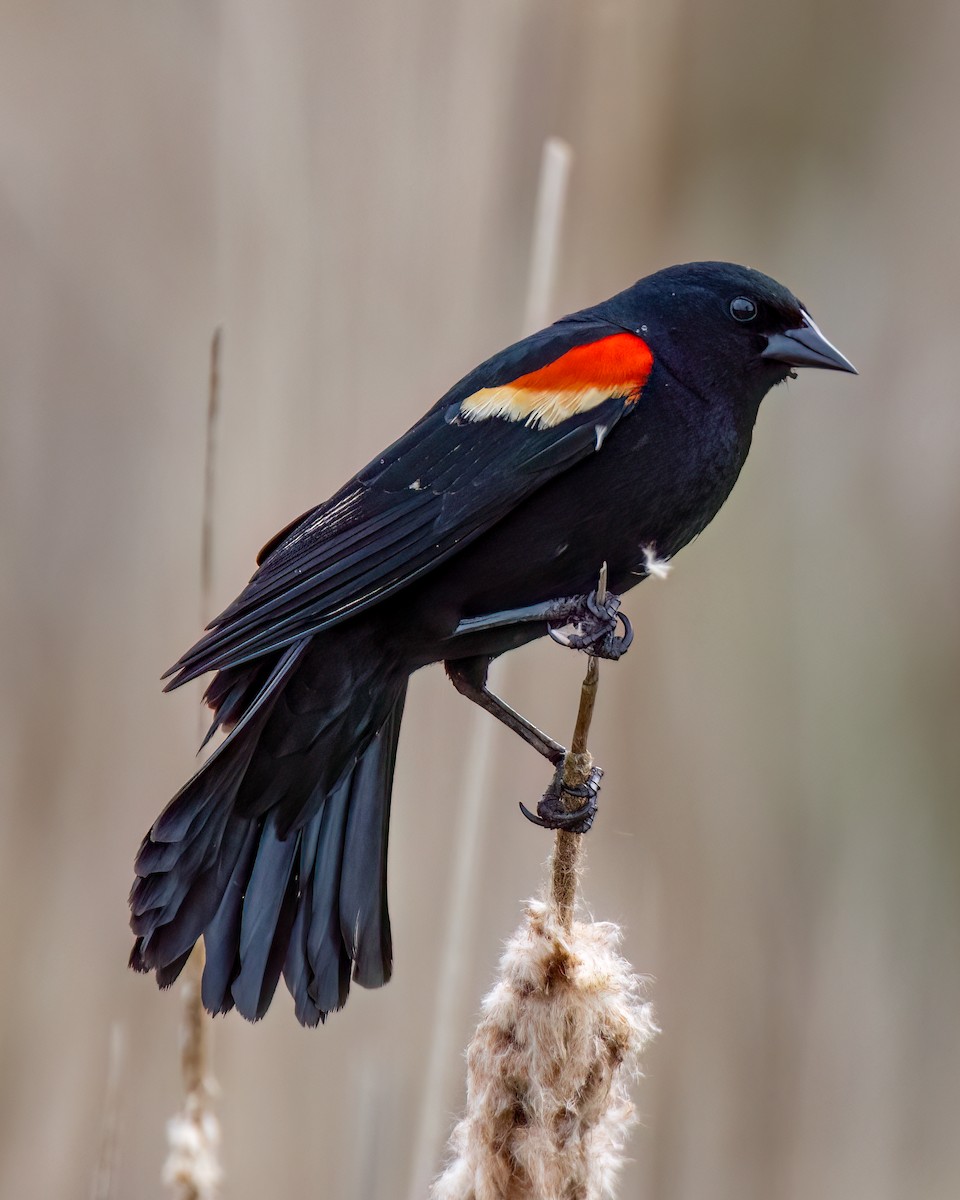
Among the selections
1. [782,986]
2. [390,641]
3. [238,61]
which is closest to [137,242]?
[238,61]

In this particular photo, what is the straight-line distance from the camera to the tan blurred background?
7.35 ft

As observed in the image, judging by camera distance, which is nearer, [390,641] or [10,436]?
[390,641]

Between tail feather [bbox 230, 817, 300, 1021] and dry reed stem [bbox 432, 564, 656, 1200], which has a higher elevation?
tail feather [bbox 230, 817, 300, 1021]

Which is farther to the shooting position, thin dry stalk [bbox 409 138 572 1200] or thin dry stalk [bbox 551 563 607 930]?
thin dry stalk [bbox 409 138 572 1200]

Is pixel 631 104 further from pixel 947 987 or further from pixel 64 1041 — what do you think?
pixel 64 1041

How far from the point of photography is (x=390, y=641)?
5.71 feet

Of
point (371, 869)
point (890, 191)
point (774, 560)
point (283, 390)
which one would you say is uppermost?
point (890, 191)

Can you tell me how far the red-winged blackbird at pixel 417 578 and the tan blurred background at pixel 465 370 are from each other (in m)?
0.49

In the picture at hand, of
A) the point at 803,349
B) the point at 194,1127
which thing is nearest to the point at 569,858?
the point at 194,1127

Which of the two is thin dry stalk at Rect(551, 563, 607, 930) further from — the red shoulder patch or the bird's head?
the bird's head

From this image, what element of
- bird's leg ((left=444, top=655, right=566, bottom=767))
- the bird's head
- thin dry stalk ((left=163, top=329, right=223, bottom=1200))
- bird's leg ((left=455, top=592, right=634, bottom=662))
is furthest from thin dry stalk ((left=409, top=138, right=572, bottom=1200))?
thin dry stalk ((left=163, top=329, right=223, bottom=1200))

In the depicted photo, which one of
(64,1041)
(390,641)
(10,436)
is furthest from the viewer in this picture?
(10,436)

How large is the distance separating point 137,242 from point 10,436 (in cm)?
42

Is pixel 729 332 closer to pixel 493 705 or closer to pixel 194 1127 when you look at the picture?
pixel 493 705
